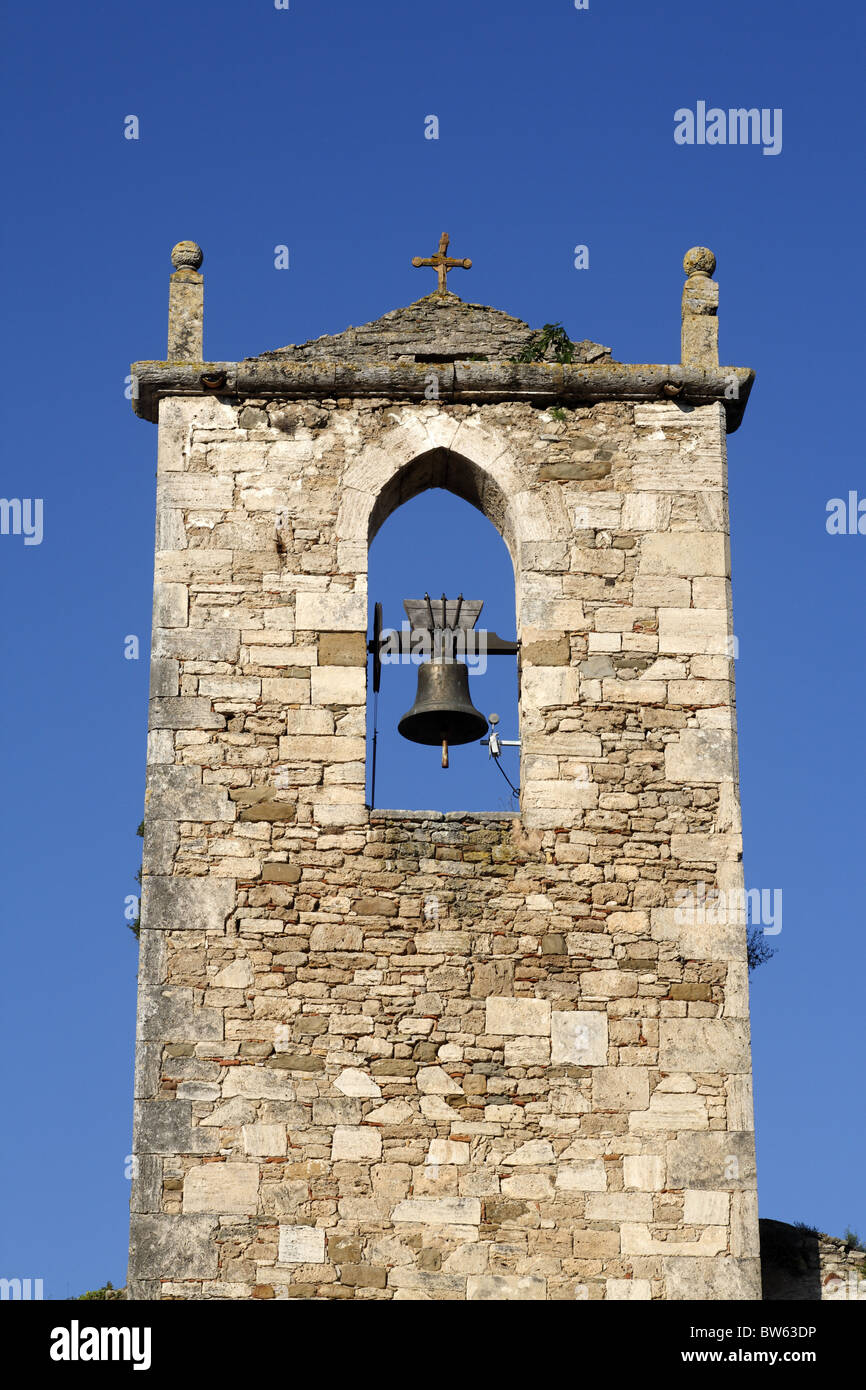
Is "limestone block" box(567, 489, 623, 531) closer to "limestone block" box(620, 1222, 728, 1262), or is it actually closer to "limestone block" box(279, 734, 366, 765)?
"limestone block" box(279, 734, 366, 765)

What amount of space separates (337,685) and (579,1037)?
221 centimetres

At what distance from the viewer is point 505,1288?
12.4 metres

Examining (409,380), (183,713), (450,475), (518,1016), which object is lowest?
(518,1016)

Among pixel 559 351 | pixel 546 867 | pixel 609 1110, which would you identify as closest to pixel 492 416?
pixel 559 351

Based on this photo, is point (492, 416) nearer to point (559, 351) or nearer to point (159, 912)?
point (559, 351)

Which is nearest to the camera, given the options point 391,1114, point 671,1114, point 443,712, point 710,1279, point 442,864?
point 710,1279

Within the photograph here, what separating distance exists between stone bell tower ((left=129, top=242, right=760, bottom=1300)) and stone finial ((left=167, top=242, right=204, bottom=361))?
0.02 meters

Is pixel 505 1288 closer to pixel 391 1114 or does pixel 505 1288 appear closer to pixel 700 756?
pixel 391 1114

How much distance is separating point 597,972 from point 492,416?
3139mm

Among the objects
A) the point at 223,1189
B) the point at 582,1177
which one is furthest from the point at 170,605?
the point at 582,1177

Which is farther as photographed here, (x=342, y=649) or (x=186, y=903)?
(x=342, y=649)

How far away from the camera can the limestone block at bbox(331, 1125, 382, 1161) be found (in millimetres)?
12656

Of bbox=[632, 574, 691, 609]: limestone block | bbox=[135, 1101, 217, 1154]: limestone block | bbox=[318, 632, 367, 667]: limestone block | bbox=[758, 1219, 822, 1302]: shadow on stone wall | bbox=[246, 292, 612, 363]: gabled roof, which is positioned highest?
bbox=[246, 292, 612, 363]: gabled roof

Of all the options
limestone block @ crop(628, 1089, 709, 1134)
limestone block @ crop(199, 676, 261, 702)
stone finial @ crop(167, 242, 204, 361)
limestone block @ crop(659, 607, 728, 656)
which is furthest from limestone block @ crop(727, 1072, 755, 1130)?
stone finial @ crop(167, 242, 204, 361)
